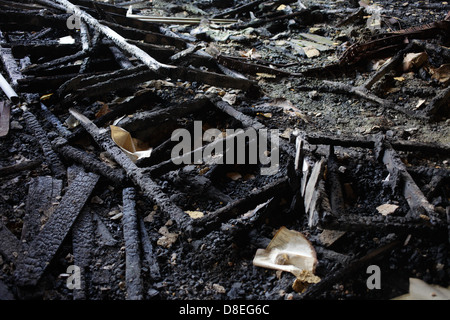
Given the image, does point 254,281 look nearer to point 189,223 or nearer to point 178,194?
point 189,223

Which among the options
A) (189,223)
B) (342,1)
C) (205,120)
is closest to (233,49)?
(205,120)

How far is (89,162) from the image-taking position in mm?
3303

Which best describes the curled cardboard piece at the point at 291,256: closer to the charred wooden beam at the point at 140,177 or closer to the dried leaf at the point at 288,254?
the dried leaf at the point at 288,254

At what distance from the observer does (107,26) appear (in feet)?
17.2

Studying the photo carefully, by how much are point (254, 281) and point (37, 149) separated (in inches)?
109

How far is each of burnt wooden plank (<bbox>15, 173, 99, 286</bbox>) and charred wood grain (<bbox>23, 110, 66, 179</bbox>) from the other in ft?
1.04

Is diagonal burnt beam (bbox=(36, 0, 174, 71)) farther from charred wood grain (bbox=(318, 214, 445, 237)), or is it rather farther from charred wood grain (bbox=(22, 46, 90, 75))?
charred wood grain (bbox=(318, 214, 445, 237))

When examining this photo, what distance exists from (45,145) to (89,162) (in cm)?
74

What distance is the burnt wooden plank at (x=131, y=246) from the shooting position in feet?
7.68

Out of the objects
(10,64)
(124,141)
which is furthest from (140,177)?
(10,64)

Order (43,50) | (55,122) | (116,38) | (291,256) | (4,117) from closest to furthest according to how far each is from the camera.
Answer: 1. (291,256)
2. (55,122)
3. (4,117)
4. (116,38)
5. (43,50)

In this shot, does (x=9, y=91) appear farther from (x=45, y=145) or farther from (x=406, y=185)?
(x=406, y=185)

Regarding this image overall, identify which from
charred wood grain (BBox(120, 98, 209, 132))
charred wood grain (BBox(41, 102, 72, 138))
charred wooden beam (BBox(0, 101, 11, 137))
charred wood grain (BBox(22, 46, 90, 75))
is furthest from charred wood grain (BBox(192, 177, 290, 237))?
charred wood grain (BBox(22, 46, 90, 75))

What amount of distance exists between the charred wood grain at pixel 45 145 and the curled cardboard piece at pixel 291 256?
2125mm
